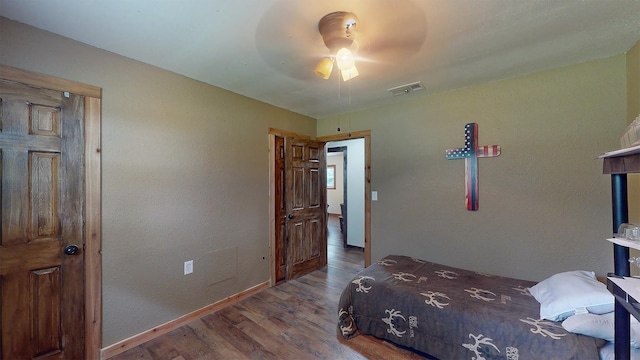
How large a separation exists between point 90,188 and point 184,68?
1.27 m

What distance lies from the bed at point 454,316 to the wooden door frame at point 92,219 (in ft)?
6.37

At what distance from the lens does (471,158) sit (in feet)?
8.48

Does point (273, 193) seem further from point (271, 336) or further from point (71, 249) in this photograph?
point (71, 249)

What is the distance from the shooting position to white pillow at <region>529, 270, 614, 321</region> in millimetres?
1398

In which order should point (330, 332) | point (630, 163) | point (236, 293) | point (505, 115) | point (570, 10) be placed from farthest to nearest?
point (236, 293)
point (505, 115)
point (330, 332)
point (570, 10)
point (630, 163)

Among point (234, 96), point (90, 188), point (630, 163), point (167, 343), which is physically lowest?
point (167, 343)

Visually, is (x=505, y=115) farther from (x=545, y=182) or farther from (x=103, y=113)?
(x=103, y=113)

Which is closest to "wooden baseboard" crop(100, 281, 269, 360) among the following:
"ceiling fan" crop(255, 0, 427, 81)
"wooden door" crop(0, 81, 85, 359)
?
"wooden door" crop(0, 81, 85, 359)

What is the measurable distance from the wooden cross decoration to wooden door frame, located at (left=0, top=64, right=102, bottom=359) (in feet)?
11.3

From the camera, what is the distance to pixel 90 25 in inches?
61.4

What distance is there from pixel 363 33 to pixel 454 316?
6.91ft

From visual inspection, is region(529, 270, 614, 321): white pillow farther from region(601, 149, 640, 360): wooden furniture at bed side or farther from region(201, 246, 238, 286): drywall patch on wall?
region(201, 246, 238, 286): drywall patch on wall

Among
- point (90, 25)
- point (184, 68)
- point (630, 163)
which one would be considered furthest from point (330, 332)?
point (90, 25)

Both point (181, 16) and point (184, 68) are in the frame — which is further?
point (184, 68)
